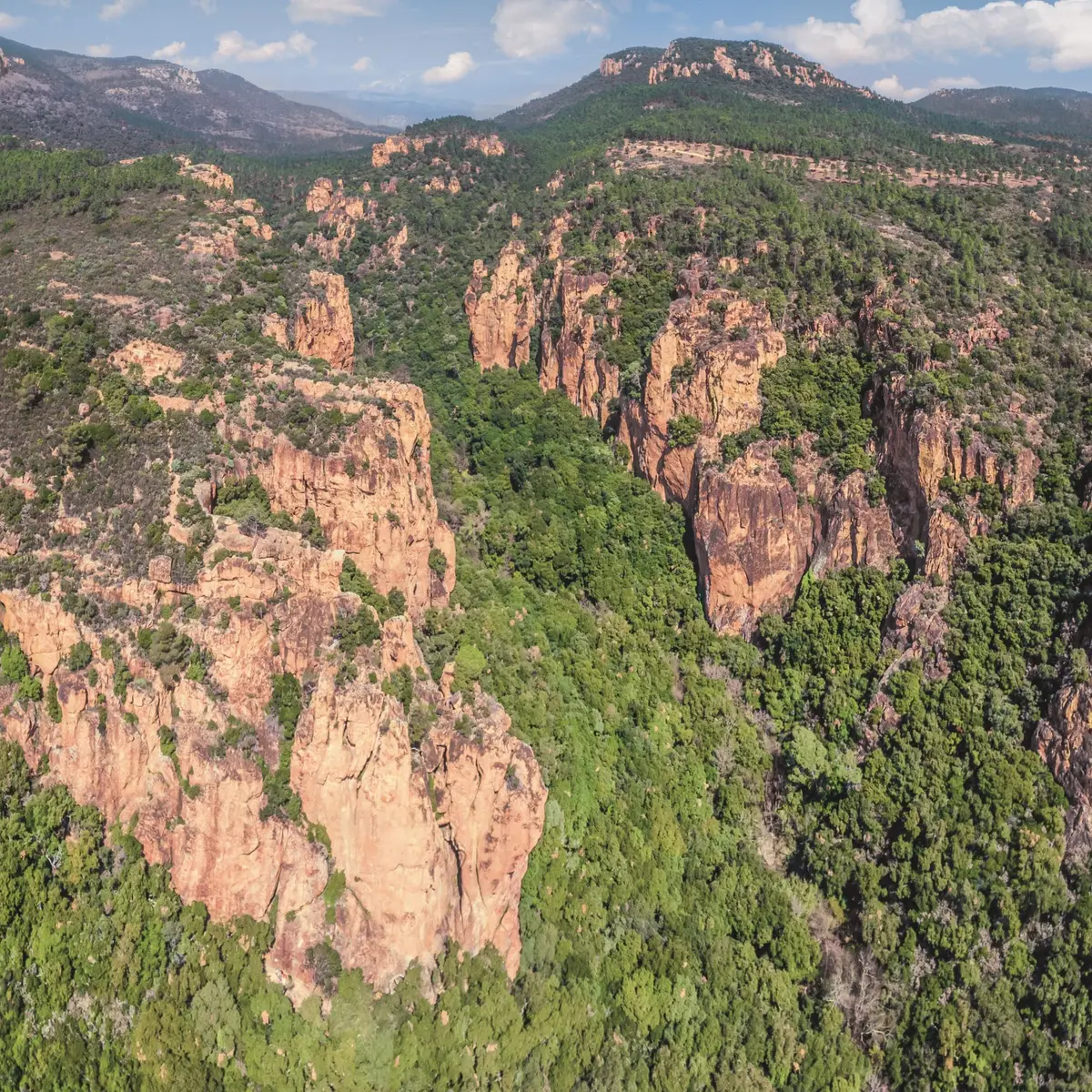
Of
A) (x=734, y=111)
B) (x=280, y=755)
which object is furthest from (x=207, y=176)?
(x=734, y=111)

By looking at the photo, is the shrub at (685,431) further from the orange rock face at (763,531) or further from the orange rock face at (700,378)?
the orange rock face at (763,531)

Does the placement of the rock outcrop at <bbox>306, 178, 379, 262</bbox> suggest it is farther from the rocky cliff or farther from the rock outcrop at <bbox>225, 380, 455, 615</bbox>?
the rocky cliff

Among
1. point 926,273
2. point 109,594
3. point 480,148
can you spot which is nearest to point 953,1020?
point 109,594

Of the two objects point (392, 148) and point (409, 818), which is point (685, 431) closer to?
point (409, 818)

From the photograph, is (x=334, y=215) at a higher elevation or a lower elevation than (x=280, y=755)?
higher

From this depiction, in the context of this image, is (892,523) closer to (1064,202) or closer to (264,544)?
(264,544)

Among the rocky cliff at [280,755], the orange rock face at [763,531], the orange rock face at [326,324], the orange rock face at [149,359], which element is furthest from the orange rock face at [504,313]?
the rocky cliff at [280,755]
